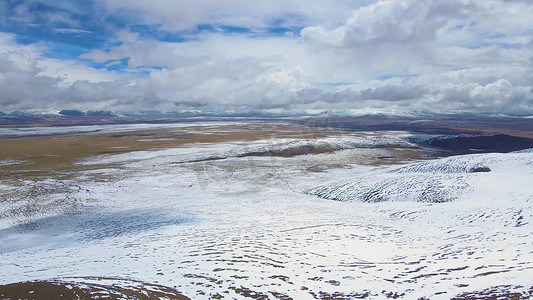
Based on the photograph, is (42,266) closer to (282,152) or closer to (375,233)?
(375,233)

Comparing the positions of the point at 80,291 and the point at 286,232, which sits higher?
the point at 80,291

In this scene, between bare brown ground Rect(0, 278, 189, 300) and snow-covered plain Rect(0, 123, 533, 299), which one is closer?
bare brown ground Rect(0, 278, 189, 300)

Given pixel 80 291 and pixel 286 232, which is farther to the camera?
pixel 286 232

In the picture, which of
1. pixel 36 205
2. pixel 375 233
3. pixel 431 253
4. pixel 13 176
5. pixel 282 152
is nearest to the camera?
pixel 431 253

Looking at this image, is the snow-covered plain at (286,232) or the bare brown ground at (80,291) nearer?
the bare brown ground at (80,291)

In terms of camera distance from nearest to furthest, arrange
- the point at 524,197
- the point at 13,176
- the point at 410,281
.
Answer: the point at 410,281 < the point at 524,197 < the point at 13,176

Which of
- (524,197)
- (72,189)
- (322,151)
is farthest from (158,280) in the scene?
(322,151)

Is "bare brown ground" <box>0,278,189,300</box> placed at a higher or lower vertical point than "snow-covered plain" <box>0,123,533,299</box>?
higher

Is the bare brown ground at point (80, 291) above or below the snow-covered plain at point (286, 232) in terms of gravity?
above
